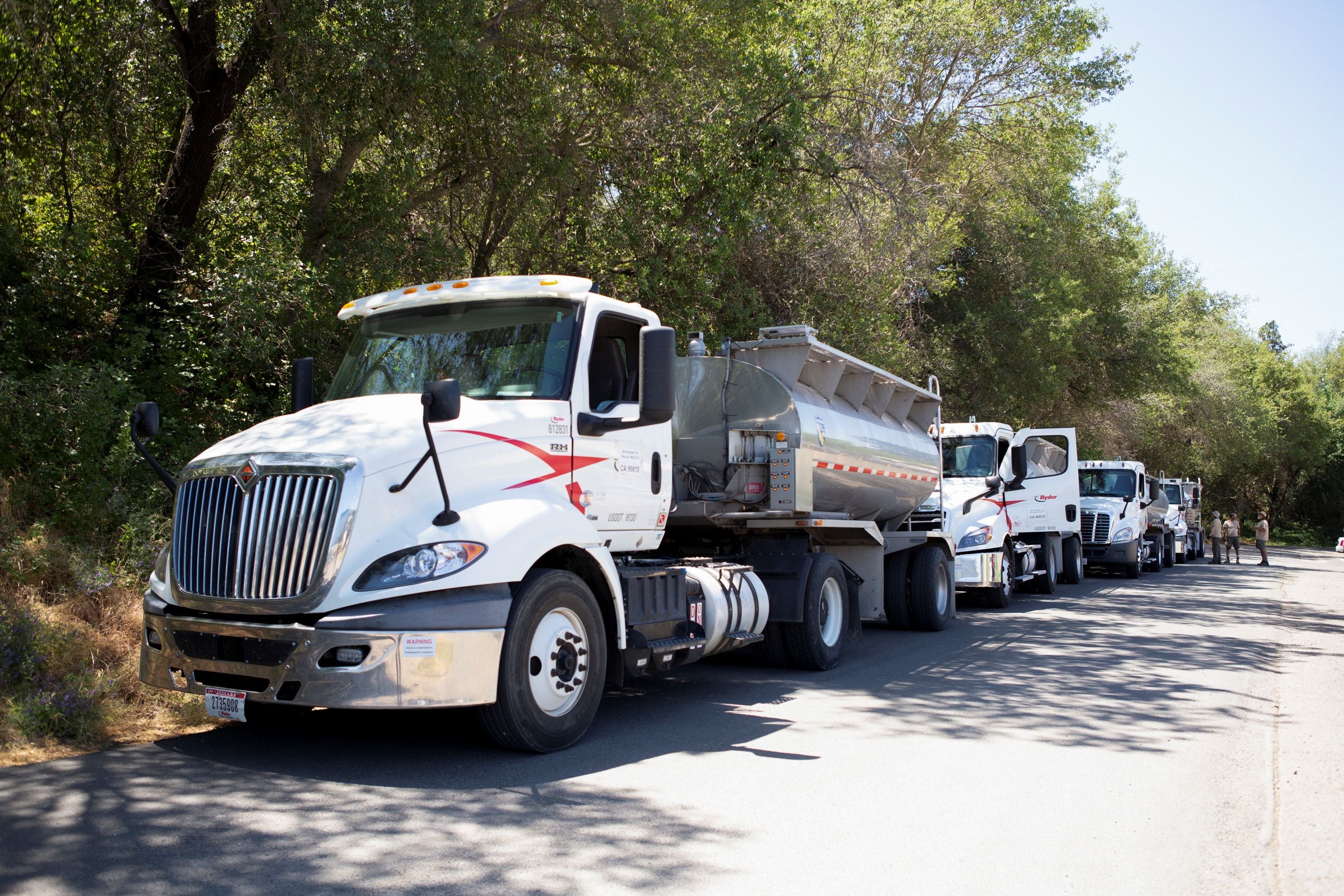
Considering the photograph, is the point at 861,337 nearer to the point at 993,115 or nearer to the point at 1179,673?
the point at 993,115

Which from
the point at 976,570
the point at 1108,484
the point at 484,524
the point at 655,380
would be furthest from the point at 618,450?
the point at 1108,484

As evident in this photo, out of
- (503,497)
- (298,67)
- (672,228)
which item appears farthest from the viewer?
(672,228)

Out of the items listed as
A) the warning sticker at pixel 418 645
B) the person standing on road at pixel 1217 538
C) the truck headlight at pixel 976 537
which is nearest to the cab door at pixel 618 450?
the warning sticker at pixel 418 645

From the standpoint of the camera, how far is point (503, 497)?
6559 mm

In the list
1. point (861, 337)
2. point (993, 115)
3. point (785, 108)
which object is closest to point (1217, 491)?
point (993, 115)

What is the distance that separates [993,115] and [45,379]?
2051 cm

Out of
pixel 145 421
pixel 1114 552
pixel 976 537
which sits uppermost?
pixel 145 421

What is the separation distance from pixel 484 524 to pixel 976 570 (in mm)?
12799

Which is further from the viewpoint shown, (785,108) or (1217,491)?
(1217,491)

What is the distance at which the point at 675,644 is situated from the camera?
795cm

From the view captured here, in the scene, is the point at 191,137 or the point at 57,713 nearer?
the point at 57,713

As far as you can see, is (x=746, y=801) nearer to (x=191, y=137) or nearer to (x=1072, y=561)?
(x=191, y=137)

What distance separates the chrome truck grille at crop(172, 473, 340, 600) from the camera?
5.78m

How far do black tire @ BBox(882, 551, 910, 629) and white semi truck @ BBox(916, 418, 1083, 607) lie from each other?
2.15m
